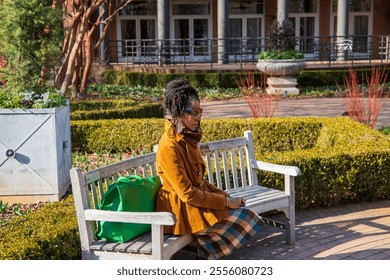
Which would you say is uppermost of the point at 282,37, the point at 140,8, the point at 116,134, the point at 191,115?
the point at 140,8

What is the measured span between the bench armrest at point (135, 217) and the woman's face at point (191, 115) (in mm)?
714

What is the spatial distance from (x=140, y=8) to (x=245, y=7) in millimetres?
4811

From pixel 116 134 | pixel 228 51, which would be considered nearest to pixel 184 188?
pixel 116 134

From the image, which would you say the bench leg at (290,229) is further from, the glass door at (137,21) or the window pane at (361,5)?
the window pane at (361,5)

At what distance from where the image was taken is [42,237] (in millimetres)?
4297

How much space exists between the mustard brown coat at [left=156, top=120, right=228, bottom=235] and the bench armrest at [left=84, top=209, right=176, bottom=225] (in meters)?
0.36

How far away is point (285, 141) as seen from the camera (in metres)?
8.86

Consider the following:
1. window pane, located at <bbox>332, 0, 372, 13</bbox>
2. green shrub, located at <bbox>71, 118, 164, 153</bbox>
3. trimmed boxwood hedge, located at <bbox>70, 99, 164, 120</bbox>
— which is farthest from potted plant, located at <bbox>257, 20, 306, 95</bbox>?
window pane, located at <bbox>332, 0, 372, 13</bbox>

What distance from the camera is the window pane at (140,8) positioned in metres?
28.6

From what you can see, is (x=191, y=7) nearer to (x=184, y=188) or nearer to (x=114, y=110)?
(x=114, y=110)

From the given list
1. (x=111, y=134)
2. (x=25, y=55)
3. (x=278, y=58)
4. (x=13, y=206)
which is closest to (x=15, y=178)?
(x=13, y=206)

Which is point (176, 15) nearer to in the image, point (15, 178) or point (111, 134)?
point (111, 134)

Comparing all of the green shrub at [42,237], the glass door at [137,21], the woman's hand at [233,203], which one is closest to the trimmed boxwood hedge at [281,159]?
the green shrub at [42,237]

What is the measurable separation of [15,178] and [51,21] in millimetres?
1787
